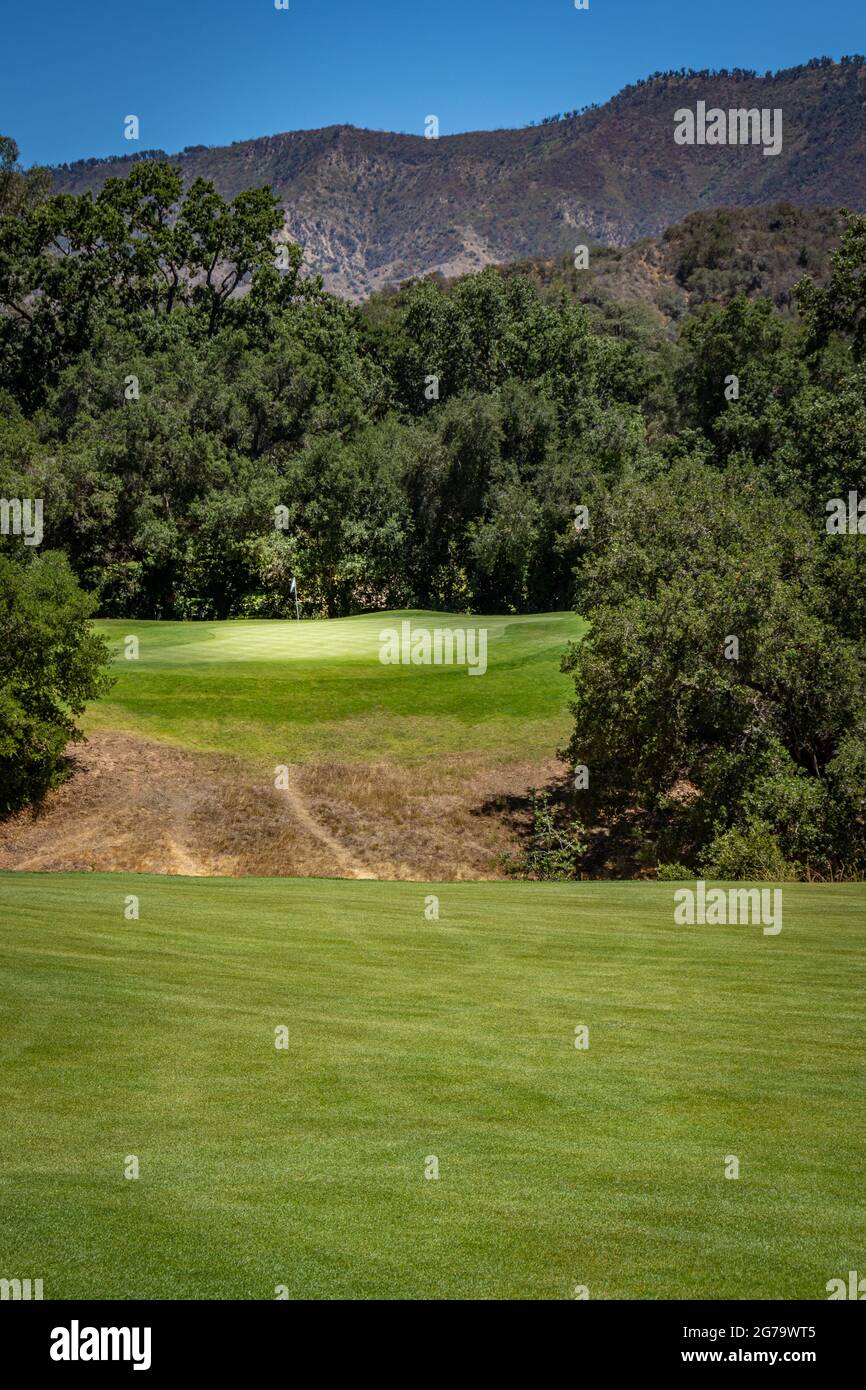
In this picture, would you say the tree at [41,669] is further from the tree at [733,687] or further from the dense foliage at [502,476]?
the dense foliage at [502,476]

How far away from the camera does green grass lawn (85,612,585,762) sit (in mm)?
34781

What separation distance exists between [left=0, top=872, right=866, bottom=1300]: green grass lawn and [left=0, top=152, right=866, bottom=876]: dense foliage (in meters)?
13.5

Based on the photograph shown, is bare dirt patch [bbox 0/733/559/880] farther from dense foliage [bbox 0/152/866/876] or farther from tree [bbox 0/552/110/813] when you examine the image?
dense foliage [bbox 0/152/866/876]

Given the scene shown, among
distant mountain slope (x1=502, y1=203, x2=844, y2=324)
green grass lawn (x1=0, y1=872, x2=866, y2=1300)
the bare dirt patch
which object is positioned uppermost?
distant mountain slope (x1=502, y1=203, x2=844, y2=324)

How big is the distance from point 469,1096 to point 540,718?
29160 mm

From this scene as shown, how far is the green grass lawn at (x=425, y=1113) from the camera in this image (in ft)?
18.7

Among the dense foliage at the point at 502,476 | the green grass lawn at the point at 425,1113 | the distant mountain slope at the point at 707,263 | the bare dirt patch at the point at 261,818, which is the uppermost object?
the distant mountain slope at the point at 707,263

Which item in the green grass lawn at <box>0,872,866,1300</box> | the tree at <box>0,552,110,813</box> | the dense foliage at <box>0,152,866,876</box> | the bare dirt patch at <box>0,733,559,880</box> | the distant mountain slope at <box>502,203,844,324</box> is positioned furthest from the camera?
the distant mountain slope at <box>502,203,844,324</box>

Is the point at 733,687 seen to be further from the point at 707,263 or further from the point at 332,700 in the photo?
the point at 707,263

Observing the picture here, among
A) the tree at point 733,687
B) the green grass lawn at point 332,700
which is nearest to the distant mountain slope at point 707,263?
the green grass lawn at point 332,700

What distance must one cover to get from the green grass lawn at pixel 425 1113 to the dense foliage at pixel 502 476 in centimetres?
1349

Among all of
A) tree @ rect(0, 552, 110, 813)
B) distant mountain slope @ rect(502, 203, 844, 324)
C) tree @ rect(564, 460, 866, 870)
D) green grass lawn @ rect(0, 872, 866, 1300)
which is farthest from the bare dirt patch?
distant mountain slope @ rect(502, 203, 844, 324)
